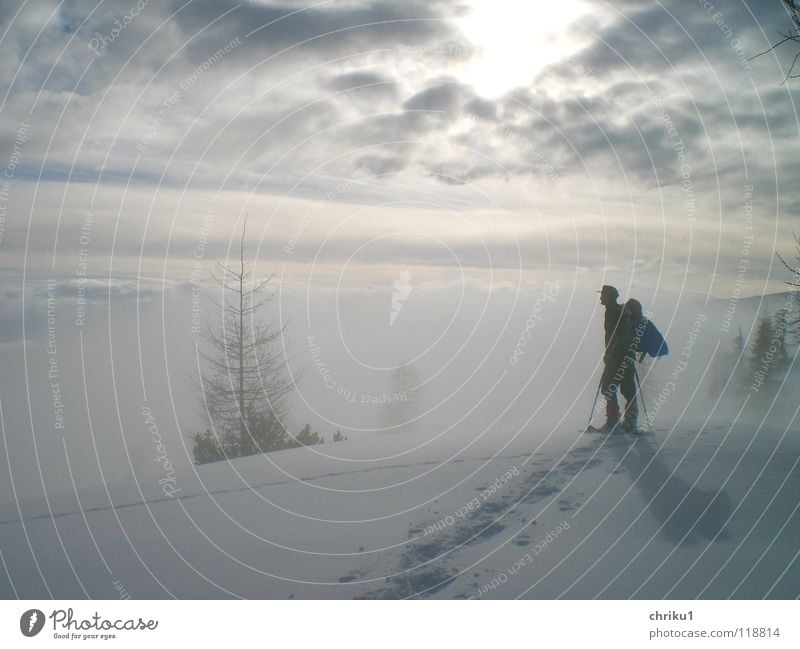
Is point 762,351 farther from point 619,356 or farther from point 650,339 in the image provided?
point 619,356

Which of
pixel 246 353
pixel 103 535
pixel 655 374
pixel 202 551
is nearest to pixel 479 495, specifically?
pixel 202 551

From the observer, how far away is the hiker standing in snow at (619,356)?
9.09 meters

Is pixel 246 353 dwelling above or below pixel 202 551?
above

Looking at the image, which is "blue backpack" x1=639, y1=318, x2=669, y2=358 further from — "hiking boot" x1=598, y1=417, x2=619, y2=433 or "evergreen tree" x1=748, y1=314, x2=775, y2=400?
"evergreen tree" x1=748, y1=314, x2=775, y2=400

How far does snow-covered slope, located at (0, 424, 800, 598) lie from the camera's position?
Result: 5.52 m

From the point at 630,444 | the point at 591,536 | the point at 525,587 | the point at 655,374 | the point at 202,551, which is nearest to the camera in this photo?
the point at 525,587

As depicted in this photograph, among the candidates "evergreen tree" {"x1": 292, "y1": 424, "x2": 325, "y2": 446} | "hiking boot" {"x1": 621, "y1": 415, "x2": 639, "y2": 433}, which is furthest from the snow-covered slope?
"evergreen tree" {"x1": 292, "y1": 424, "x2": 325, "y2": 446}

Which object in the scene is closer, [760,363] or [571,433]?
[571,433]

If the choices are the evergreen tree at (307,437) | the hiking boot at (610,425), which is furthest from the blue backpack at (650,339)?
the evergreen tree at (307,437)

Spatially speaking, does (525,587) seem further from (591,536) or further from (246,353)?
(246,353)

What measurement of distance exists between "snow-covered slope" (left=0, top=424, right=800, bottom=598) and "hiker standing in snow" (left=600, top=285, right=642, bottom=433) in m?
0.68

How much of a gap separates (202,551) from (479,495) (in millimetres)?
3417

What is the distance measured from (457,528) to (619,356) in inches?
174

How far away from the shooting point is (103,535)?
7.07 meters
